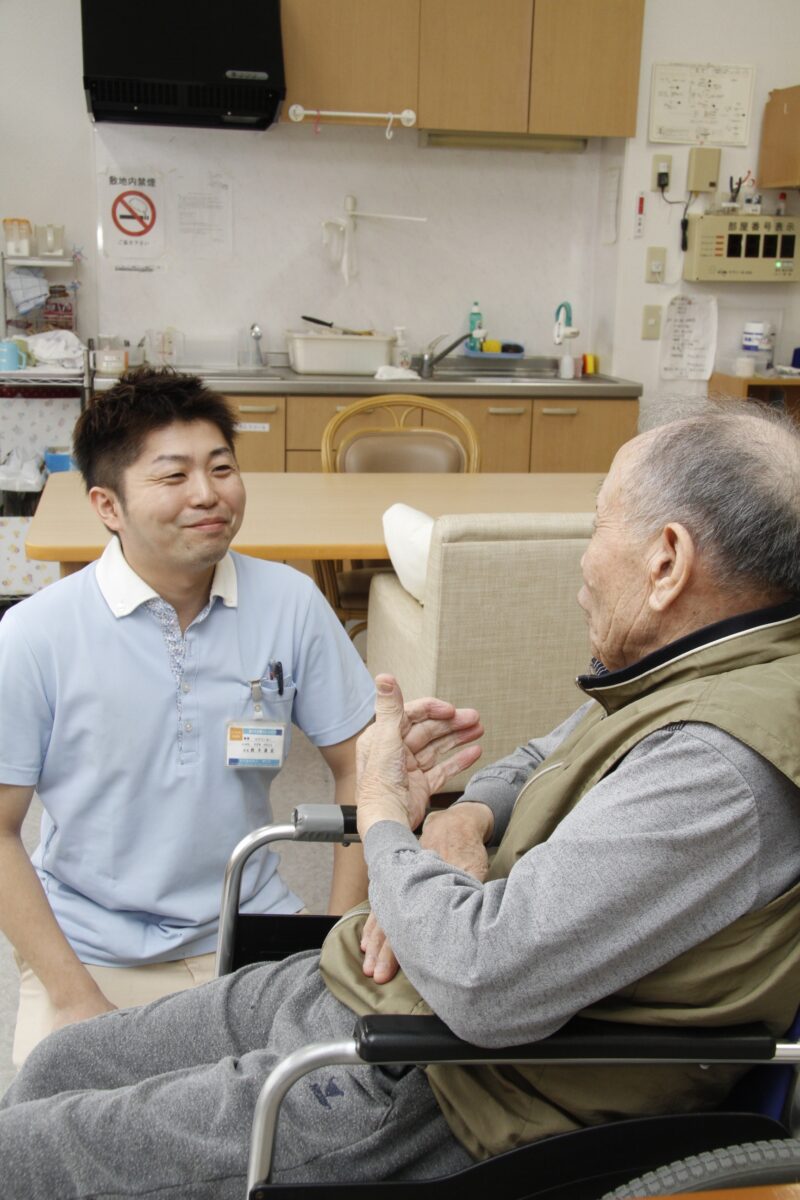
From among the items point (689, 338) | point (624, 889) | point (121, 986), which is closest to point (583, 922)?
point (624, 889)

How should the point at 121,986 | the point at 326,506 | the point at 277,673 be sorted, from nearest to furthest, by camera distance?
1. the point at 121,986
2. the point at 277,673
3. the point at 326,506

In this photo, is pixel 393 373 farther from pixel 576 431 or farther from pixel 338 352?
pixel 576 431

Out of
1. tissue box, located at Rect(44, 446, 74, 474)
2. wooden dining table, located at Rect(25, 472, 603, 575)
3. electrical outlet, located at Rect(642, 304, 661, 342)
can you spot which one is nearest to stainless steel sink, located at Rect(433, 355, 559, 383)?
electrical outlet, located at Rect(642, 304, 661, 342)

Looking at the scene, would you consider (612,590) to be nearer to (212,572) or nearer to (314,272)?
(212,572)

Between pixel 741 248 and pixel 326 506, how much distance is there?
9.56 ft

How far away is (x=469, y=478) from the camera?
351 centimetres

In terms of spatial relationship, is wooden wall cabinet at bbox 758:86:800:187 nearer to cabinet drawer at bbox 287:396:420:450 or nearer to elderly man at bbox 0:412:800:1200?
cabinet drawer at bbox 287:396:420:450

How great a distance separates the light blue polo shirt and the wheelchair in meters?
0.57

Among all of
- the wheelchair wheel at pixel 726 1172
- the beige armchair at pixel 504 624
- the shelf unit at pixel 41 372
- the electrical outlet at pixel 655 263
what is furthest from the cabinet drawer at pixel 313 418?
the wheelchair wheel at pixel 726 1172

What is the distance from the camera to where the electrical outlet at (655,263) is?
5141 millimetres

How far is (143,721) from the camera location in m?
1.54

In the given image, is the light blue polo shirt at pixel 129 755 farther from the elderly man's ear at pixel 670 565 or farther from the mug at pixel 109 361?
the mug at pixel 109 361

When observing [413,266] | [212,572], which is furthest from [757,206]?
[212,572]

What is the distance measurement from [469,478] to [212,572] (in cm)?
193
